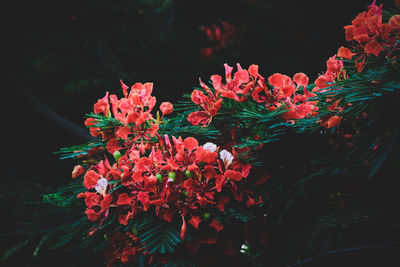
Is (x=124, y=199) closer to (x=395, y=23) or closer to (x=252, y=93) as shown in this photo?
(x=252, y=93)

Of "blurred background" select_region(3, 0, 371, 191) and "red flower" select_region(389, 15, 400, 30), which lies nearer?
"red flower" select_region(389, 15, 400, 30)

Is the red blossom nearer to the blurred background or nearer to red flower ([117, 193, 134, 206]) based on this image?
red flower ([117, 193, 134, 206])

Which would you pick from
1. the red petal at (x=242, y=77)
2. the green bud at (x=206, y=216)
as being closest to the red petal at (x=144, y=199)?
the green bud at (x=206, y=216)

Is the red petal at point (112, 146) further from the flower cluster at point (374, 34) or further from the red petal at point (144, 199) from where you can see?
the flower cluster at point (374, 34)

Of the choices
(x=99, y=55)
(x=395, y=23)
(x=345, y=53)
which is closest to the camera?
(x=395, y=23)

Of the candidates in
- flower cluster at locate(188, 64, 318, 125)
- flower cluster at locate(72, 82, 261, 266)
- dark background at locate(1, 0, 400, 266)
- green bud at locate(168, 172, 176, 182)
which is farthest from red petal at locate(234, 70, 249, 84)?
dark background at locate(1, 0, 400, 266)

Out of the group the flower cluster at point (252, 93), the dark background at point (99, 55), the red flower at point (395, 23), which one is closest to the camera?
the red flower at point (395, 23)

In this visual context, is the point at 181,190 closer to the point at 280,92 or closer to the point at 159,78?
the point at 280,92

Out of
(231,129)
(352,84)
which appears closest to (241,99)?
(231,129)

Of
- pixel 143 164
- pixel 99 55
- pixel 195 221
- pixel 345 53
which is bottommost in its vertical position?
pixel 195 221

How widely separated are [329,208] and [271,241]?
155mm

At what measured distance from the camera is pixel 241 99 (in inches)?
27.4

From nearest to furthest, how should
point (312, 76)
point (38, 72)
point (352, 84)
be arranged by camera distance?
point (352, 84), point (38, 72), point (312, 76)

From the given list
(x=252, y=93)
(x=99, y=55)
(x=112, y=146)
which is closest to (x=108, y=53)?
(x=99, y=55)
